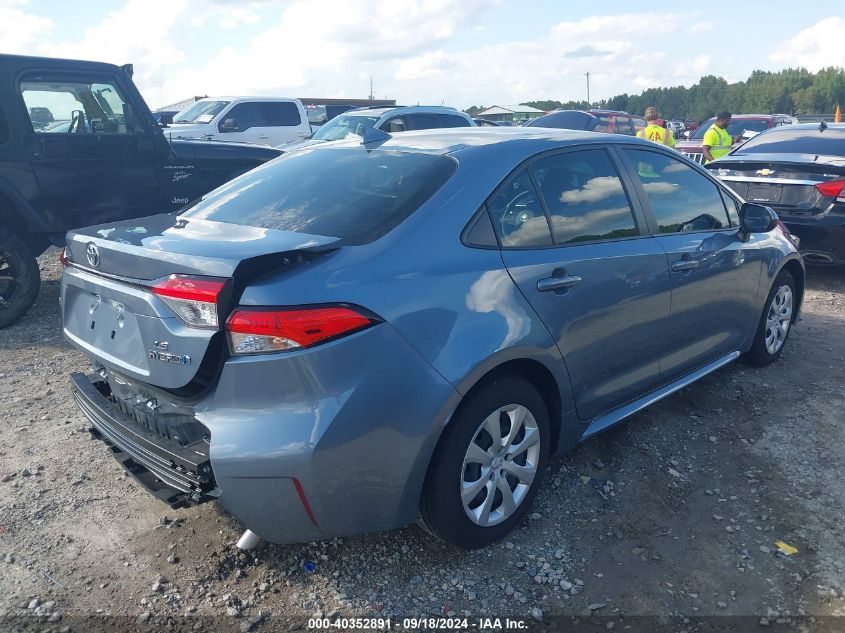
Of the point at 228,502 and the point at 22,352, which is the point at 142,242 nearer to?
the point at 228,502

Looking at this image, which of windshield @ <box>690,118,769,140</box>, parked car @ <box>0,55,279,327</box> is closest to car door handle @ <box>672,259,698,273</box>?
parked car @ <box>0,55,279,327</box>

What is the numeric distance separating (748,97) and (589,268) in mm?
87213

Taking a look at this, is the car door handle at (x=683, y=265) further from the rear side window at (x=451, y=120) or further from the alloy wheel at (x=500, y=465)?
the rear side window at (x=451, y=120)

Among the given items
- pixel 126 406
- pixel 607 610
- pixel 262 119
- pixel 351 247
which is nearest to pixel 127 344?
pixel 126 406

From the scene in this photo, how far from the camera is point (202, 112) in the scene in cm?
1539

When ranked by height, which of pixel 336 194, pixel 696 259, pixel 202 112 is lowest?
pixel 696 259

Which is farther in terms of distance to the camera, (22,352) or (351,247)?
(22,352)

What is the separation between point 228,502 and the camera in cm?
246

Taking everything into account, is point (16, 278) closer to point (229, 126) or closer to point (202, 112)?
point (229, 126)

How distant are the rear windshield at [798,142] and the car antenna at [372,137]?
18.9 feet

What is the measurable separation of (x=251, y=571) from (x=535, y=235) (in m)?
1.85

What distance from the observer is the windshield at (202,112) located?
14867 millimetres

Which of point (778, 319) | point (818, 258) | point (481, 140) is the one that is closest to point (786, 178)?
point (818, 258)

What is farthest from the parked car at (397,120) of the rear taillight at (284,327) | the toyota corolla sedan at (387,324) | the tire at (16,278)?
the rear taillight at (284,327)
